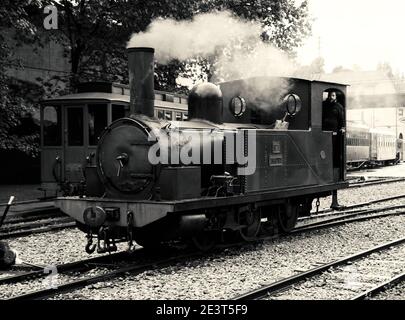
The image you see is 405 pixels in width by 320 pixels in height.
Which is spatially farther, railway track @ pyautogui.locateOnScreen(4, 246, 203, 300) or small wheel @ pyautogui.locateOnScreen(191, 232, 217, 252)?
small wheel @ pyautogui.locateOnScreen(191, 232, 217, 252)

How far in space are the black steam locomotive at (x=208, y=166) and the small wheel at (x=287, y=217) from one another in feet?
0.06

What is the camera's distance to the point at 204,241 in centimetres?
834

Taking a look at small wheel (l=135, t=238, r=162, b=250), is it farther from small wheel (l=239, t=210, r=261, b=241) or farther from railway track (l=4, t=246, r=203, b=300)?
small wheel (l=239, t=210, r=261, b=241)

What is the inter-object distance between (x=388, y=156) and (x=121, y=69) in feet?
84.9

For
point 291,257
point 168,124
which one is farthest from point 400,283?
point 168,124

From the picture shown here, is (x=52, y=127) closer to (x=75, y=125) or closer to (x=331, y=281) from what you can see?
(x=75, y=125)

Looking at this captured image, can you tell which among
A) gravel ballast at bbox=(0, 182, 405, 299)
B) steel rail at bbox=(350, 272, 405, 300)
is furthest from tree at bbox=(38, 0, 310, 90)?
steel rail at bbox=(350, 272, 405, 300)

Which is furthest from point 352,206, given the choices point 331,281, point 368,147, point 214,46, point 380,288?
point 368,147

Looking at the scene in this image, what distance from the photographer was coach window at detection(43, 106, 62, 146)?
13961 millimetres

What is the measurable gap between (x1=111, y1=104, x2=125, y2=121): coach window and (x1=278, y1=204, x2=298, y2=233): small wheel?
16.7 feet

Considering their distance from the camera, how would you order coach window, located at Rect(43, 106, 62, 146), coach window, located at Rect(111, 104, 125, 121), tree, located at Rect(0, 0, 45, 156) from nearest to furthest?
coach window, located at Rect(111, 104, 125, 121), coach window, located at Rect(43, 106, 62, 146), tree, located at Rect(0, 0, 45, 156)

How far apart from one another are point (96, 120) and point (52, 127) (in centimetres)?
133

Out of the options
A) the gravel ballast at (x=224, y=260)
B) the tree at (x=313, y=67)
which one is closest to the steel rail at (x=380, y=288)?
the gravel ballast at (x=224, y=260)

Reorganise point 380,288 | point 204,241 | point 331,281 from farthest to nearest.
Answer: point 204,241 < point 331,281 < point 380,288
